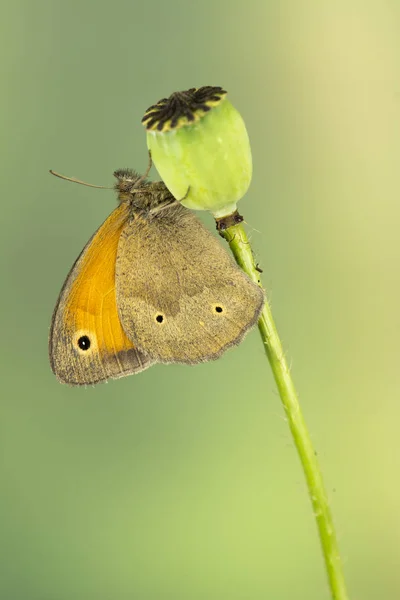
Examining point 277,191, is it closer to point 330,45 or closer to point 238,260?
point 330,45

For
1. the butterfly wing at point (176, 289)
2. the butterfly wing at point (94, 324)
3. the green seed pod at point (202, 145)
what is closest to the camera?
the green seed pod at point (202, 145)

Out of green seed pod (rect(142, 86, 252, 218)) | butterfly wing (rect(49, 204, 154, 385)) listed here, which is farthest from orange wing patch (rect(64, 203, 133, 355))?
green seed pod (rect(142, 86, 252, 218))

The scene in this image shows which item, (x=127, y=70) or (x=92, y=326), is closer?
(x=92, y=326)

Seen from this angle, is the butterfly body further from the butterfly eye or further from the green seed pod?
the green seed pod

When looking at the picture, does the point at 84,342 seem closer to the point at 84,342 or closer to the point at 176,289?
the point at 84,342

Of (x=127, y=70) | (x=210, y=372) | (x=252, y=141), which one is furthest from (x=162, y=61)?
(x=210, y=372)

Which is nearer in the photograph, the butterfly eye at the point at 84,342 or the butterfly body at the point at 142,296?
the butterfly body at the point at 142,296

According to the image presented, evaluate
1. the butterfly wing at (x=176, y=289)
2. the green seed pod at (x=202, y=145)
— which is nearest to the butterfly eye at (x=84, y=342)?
the butterfly wing at (x=176, y=289)

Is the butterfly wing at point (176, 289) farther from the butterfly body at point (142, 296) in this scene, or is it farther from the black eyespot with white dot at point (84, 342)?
Result: the black eyespot with white dot at point (84, 342)
